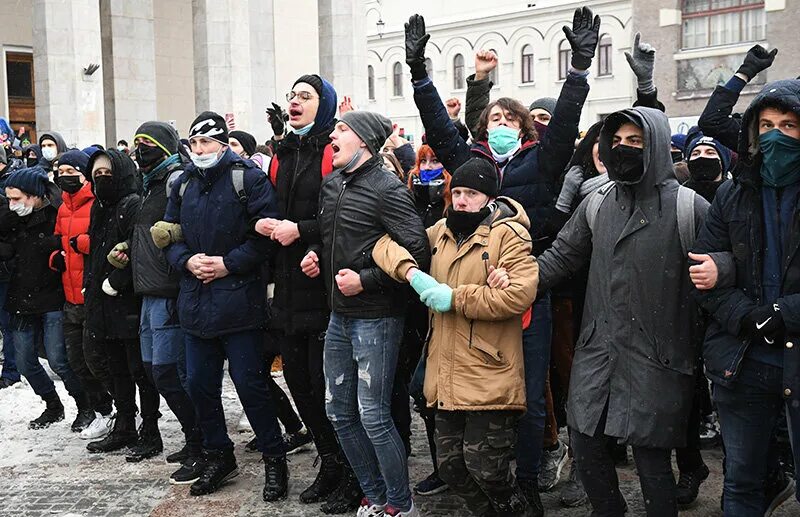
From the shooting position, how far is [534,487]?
5.10 m

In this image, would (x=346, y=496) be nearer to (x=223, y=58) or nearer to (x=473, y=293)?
(x=473, y=293)

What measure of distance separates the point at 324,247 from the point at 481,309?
119 centimetres

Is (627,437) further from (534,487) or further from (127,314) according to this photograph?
(127,314)

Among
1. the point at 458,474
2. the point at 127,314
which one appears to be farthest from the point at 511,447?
the point at 127,314

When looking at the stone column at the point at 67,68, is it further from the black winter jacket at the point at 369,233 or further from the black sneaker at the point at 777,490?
the black sneaker at the point at 777,490

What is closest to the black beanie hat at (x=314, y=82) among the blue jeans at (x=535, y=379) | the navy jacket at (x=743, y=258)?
the blue jeans at (x=535, y=379)

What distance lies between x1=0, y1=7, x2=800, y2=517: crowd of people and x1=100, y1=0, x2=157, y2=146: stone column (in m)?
16.2

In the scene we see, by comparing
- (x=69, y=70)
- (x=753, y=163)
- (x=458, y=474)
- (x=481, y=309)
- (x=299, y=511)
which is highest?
(x=69, y=70)

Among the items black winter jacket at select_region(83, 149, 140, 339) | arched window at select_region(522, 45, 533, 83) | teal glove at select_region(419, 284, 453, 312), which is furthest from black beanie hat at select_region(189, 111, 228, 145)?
arched window at select_region(522, 45, 533, 83)

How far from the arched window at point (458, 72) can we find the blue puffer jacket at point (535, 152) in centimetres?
4897

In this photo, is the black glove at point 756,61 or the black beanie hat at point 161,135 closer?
the black glove at point 756,61

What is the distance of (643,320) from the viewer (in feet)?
13.3

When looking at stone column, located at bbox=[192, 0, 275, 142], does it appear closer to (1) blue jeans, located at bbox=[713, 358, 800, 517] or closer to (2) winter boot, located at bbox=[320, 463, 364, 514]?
(2) winter boot, located at bbox=[320, 463, 364, 514]

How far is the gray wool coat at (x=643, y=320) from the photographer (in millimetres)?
4035
